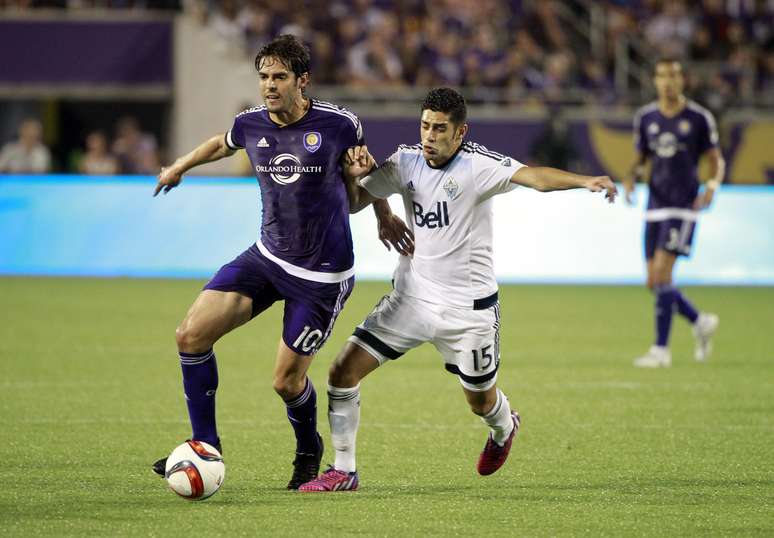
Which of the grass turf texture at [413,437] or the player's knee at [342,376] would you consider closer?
the grass turf texture at [413,437]

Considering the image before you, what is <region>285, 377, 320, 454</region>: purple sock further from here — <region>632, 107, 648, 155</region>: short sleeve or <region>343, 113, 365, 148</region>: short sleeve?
<region>632, 107, 648, 155</region>: short sleeve

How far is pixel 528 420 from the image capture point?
28.1 ft

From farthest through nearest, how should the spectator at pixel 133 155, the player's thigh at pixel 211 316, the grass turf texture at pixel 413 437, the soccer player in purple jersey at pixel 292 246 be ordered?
the spectator at pixel 133 155 → the soccer player in purple jersey at pixel 292 246 → the player's thigh at pixel 211 316 → the grass turf texture at pixel 413 437

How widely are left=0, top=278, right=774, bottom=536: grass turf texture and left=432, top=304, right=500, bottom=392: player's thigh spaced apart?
1.63ft

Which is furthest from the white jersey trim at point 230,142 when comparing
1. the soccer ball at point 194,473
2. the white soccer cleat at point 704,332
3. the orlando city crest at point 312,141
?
the white soccer cleat at point 704,332

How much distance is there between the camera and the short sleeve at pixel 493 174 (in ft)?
21.3

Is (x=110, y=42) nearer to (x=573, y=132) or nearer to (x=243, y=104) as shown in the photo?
(x=243, y=104)

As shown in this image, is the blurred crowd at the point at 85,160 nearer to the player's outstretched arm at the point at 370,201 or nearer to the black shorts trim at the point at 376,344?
the player's outstretched arm at the point at 370,201

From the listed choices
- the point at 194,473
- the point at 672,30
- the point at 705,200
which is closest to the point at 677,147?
the point at 705,200

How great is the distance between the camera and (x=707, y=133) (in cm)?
1134

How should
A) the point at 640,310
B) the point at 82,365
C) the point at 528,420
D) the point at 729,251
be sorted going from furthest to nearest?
the point at 729,251, the point at 640,310, the point at 82,365, the point at 528,420

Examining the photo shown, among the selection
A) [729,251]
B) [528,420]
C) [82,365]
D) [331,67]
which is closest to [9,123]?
[331,67]

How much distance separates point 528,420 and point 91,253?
1037 cm

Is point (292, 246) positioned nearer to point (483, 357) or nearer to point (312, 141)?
point (312, 141)
